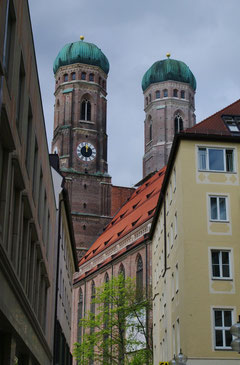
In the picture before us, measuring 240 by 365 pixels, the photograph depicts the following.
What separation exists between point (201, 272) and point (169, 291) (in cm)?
439

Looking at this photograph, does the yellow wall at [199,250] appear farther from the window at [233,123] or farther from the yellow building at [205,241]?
the window at [233,123]

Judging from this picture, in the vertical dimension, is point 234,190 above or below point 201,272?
above

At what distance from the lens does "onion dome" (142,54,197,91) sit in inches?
3829

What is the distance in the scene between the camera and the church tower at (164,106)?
301 ft

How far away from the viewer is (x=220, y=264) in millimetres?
24625

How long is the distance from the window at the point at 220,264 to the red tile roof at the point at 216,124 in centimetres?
490

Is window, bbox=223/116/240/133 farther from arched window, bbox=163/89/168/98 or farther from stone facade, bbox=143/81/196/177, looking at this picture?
arched window, bbox=163/89/168/98

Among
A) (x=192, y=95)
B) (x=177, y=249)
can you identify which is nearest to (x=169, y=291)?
(x=177, y=249)

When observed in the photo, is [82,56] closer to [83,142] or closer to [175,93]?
[83,142]

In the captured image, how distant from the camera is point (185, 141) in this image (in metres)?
26.4

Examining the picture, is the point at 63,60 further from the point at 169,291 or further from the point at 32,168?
the point at 32,168

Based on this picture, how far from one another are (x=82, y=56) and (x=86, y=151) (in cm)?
1448

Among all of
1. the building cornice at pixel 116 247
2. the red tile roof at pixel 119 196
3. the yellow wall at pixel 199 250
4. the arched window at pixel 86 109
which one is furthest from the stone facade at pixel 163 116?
the yellow wall at pixel 199 250

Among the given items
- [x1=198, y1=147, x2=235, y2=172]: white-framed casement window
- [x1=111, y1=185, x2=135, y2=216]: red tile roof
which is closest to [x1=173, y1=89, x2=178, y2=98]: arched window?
[x1=111, y1=185, x2=135, y2=216]: red tile roof
